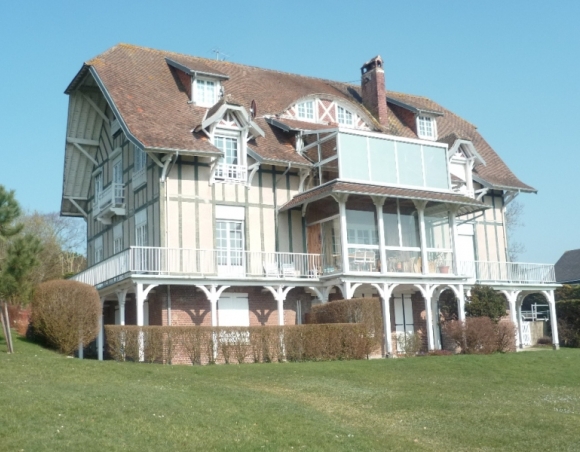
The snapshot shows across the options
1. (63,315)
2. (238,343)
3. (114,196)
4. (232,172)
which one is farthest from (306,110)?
(63,315)

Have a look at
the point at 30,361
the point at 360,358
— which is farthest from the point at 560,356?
the point at 30,361

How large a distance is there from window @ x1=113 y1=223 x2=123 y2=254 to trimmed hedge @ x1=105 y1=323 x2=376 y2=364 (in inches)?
304

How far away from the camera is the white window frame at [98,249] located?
29797mm

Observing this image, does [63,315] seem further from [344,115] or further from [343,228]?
[344,115]

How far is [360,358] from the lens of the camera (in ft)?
71.5

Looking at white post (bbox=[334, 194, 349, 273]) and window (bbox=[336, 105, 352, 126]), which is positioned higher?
window (bbox=[336, 105, 352, 126])

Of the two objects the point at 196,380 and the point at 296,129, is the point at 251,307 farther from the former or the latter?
the point at 196,380

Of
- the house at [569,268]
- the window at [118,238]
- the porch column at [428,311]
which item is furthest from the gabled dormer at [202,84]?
the house at [569,268]

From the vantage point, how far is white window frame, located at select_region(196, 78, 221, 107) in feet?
88.8

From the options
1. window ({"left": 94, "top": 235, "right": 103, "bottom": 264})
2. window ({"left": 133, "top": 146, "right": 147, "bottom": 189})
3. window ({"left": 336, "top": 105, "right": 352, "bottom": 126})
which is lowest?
window ({"left": 94, "top": 235, "right": 103, "bottom": 264})

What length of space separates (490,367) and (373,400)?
7.31 meters

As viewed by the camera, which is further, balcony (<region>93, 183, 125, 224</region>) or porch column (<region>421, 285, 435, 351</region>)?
balcony (<region>93, 183, 125, 224</region>)

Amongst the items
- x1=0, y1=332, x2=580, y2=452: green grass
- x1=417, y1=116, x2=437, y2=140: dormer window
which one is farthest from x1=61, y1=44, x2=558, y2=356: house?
x1=0, y1=332, x2=580, y2=452: green grass

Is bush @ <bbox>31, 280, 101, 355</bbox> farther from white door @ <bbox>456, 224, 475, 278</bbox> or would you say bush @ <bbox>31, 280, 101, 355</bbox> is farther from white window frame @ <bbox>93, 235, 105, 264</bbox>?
white door @ <bbox>456, 224, 475, 278</bbox>
